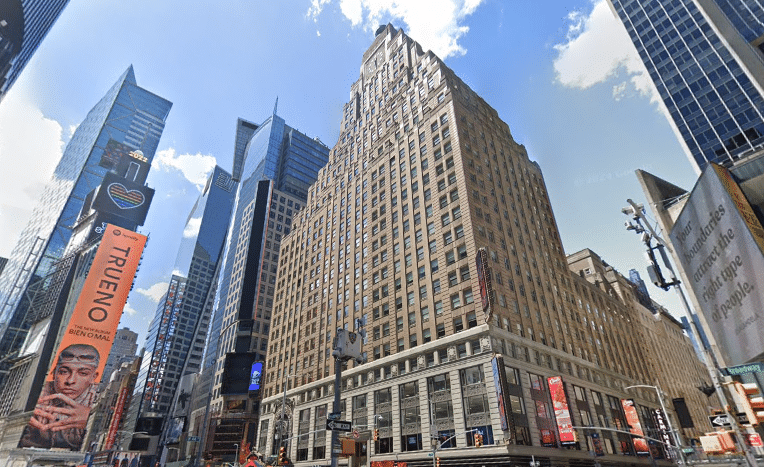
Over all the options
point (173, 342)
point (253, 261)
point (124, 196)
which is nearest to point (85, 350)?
point (253, 261)

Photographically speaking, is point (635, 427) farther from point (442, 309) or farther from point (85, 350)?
point (85, 350)

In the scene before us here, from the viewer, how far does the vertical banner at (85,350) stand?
68.8m

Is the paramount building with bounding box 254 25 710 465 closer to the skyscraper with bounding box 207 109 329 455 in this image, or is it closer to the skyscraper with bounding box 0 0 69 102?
the skyscraper with bounding box 207 109 329 455

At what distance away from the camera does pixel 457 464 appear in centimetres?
4041

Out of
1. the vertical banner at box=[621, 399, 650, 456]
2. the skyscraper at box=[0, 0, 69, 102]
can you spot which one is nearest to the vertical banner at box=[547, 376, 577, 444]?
the vertical banner at box=[621, 399, 650, 456]

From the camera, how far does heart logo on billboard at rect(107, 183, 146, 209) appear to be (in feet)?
390

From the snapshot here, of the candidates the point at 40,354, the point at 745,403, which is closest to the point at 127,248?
the point at 40,354

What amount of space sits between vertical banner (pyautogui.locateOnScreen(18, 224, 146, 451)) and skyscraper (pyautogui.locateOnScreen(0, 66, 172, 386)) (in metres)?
43.1

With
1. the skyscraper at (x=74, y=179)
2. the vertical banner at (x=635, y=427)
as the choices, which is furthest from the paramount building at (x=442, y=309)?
the skyscraper at (x=74, y=179)

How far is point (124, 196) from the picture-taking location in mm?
120938

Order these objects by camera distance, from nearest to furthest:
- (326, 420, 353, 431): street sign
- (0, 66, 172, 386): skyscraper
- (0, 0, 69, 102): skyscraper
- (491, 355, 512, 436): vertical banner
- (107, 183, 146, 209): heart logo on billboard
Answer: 1. (326, 420, 353, 431): street sign
2. (491, 355, 512, 436): vertical banner
3. (0, 0, 69, 102): skyscraper
4. (0, 66, 172, 386): skyscraper
5. (107, 183, 146, 209): heart logo on billboard

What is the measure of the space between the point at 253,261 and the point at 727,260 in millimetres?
119068

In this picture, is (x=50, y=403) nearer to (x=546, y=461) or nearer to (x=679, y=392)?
(x=546, y=461)

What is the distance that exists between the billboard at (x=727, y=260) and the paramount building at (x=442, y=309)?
59.3ft
